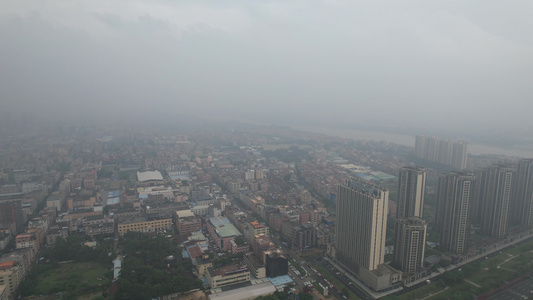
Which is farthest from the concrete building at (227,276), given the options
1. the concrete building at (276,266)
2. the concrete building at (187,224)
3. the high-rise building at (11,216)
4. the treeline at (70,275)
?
the high-rise building at (11,216)

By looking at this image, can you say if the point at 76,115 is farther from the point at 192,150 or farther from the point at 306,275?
the point at 306,275

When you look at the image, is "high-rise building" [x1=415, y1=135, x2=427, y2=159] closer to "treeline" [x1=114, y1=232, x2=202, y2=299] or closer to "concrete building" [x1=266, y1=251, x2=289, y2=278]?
"concrete building" [x1=266, y1=251, x2=289, y2=278]

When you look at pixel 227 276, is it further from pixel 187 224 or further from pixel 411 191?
pixel 411 191

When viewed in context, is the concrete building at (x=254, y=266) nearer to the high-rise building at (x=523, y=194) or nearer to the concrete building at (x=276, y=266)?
the concrete building at (x=276, y=266)

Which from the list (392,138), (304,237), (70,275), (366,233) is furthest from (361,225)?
(392,138)

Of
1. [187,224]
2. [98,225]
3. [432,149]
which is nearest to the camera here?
[187,224]

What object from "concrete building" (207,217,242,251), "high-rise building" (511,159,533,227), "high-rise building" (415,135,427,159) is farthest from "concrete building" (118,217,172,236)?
"high-rise building" (415,135,427,159)
